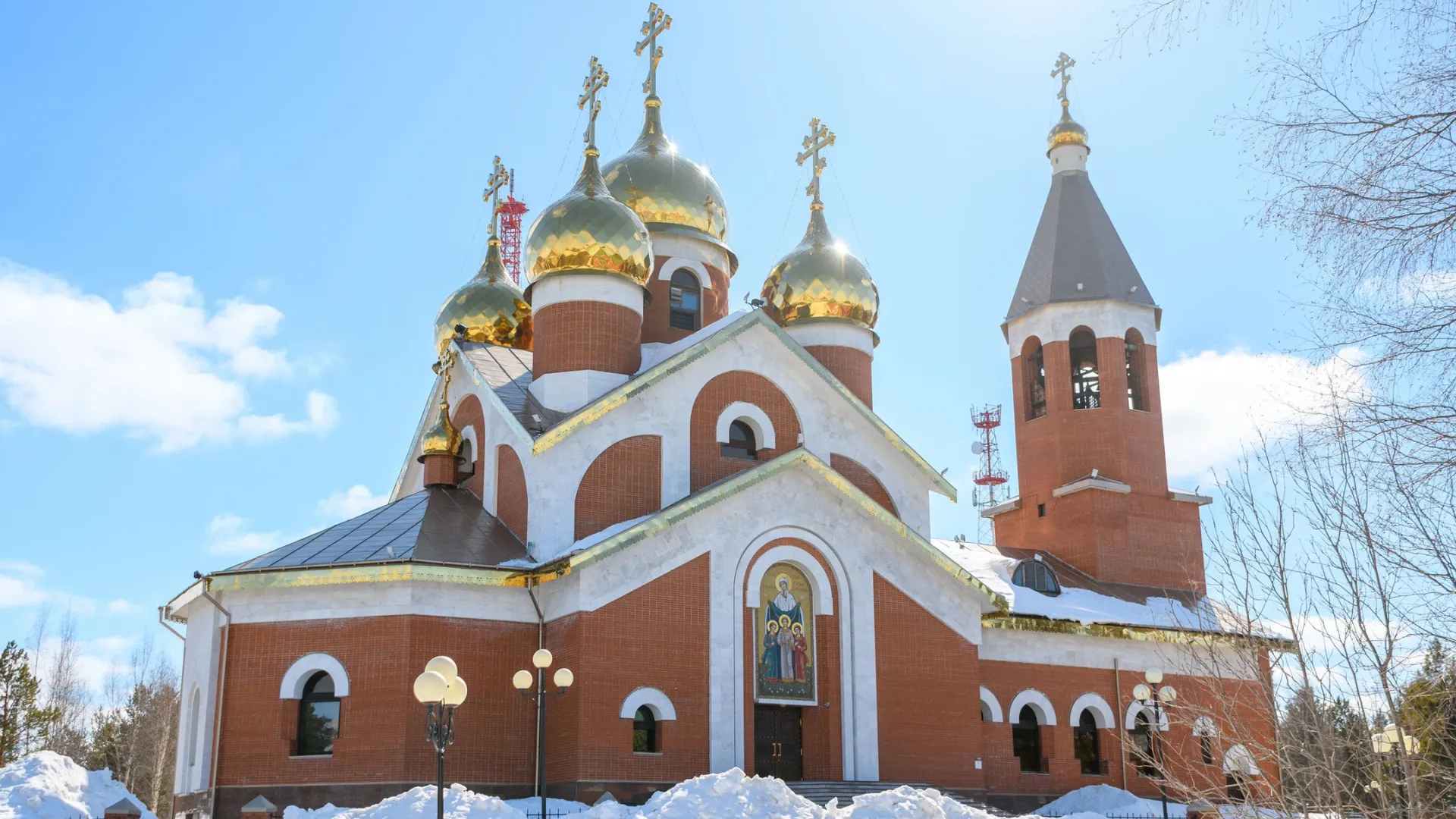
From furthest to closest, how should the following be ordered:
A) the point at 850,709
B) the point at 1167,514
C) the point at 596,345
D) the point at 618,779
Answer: the point at 1167,514, the point at 596,345, the point at 850,709, the point at 618,779

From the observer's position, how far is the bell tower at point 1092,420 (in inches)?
832

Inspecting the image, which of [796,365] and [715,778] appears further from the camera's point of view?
[796,365]

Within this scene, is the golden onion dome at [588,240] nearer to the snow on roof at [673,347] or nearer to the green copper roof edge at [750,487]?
the snow on roof at [673,347]

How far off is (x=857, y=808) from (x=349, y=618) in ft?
21.1

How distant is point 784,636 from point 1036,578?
18.6ft

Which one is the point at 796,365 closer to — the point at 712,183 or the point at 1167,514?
the point at 712,183

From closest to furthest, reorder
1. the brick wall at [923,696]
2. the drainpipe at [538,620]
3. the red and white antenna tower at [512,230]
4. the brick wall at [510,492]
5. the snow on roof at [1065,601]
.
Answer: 1. the drainpipe at [538,620]
2. the brick wall at [923,696]
3. the brick wall at [510,492]
4. the snow on roof at [1065,601]
5. the red and white antenna tower at [512,230]

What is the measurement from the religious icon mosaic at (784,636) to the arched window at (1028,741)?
428cm

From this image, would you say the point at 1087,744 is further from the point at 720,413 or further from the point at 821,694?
the point at 720,413

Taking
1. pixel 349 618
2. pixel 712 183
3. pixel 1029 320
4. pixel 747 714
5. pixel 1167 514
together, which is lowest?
pixel 747 714

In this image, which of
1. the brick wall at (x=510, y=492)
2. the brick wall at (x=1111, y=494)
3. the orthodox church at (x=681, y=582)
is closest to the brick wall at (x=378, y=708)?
the orthodox church at (x=681, y=582)

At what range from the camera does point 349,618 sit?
1484 cm

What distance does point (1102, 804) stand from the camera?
56.7 feet

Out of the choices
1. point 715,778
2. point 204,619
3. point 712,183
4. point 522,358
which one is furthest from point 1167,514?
point 204,619
